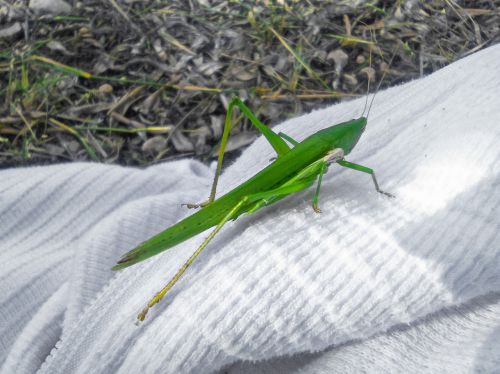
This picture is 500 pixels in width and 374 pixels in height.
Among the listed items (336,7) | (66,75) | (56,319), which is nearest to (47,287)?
(56,319)

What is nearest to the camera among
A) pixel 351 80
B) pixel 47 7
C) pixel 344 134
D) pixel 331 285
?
pixel 331 285

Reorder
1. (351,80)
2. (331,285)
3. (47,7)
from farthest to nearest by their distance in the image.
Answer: (47,7) → (351,80) → (331,285)

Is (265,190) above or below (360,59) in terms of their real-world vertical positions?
above

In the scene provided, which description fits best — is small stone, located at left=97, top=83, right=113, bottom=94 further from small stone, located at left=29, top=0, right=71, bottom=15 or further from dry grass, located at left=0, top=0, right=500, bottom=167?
small stone, located at left=29, top=0, right=71, bottom=15

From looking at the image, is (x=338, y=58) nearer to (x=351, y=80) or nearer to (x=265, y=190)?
(x=351, y=80)

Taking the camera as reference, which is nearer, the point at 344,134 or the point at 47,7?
the point at 344,134

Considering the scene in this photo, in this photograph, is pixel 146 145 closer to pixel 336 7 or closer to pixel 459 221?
pixel 336 7

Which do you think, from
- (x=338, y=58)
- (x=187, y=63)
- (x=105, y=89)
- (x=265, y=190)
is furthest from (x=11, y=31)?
(x=265, y=190)
